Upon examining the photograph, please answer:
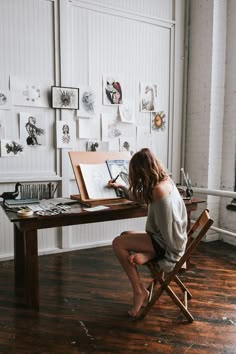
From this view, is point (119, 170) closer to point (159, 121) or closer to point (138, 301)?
point (138, 301)

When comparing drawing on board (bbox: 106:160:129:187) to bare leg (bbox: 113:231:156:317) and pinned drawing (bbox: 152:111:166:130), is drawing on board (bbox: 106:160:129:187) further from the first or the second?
pinned drawing (bbox: 152:111:166:130)

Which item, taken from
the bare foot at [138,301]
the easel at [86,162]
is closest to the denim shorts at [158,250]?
the bare foot at [138,301]

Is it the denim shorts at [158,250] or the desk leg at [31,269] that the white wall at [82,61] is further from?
the denim shorts at [158,250]

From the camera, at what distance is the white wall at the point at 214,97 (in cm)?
438

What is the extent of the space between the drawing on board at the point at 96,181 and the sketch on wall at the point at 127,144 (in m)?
1.23

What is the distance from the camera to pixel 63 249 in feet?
13.4

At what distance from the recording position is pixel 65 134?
3973mm

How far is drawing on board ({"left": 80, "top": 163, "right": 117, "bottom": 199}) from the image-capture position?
304 cm

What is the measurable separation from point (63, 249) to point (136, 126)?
1817 millimetres

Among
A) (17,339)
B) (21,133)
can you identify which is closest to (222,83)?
(21,133)

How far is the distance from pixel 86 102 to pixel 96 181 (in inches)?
53.9

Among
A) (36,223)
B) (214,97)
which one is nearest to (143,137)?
(214,97)

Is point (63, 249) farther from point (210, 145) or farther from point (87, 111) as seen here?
point (210, 145)

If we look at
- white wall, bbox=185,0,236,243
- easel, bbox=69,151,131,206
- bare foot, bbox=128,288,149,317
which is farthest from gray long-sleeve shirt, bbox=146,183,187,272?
white wall, bbox=185,0,236,243
